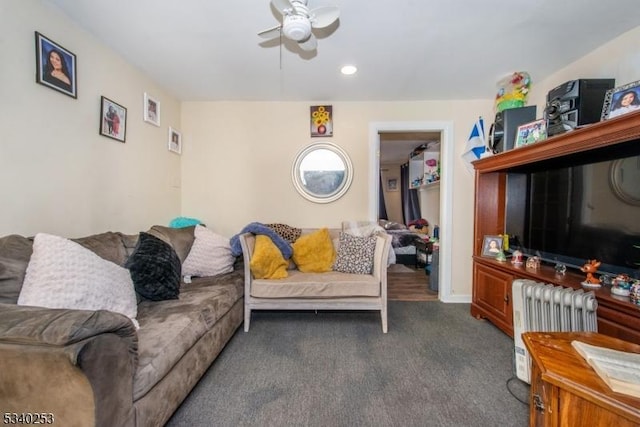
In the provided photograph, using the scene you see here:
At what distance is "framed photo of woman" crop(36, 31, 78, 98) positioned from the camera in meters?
1.61

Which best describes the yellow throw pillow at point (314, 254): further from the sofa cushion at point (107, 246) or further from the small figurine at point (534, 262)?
the small figurine at point (534, 262)

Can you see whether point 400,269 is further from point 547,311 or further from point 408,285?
point 547,311

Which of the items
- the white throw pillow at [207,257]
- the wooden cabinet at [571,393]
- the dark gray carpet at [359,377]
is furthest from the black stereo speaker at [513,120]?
the white throw pillow at [207,257]

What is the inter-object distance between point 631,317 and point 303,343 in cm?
193

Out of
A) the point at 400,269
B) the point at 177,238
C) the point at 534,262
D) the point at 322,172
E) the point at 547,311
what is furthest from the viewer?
the point at 400,269

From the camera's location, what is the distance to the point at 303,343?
2123 millimetres

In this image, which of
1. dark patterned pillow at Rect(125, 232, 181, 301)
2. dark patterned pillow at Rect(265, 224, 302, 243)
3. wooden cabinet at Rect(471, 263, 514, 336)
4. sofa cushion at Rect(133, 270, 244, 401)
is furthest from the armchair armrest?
wooden cabinet at Rect(471, 263, 514, 336)

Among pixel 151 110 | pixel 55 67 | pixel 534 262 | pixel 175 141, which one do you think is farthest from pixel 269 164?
pixel 534 262

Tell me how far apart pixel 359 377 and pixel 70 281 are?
5.44 ft

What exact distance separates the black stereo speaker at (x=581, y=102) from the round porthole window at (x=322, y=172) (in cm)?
189

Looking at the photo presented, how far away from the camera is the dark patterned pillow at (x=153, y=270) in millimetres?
1731

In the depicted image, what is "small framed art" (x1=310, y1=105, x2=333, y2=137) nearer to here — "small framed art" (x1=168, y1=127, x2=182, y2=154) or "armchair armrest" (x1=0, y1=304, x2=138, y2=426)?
"small framed art" (x1=168, y1=127, x2=182, y2=154)

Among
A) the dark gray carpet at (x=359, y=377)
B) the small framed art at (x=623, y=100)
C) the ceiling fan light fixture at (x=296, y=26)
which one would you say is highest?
the ceiling fan light fixture at (x=296, y=26)

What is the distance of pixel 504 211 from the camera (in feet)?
8.54
